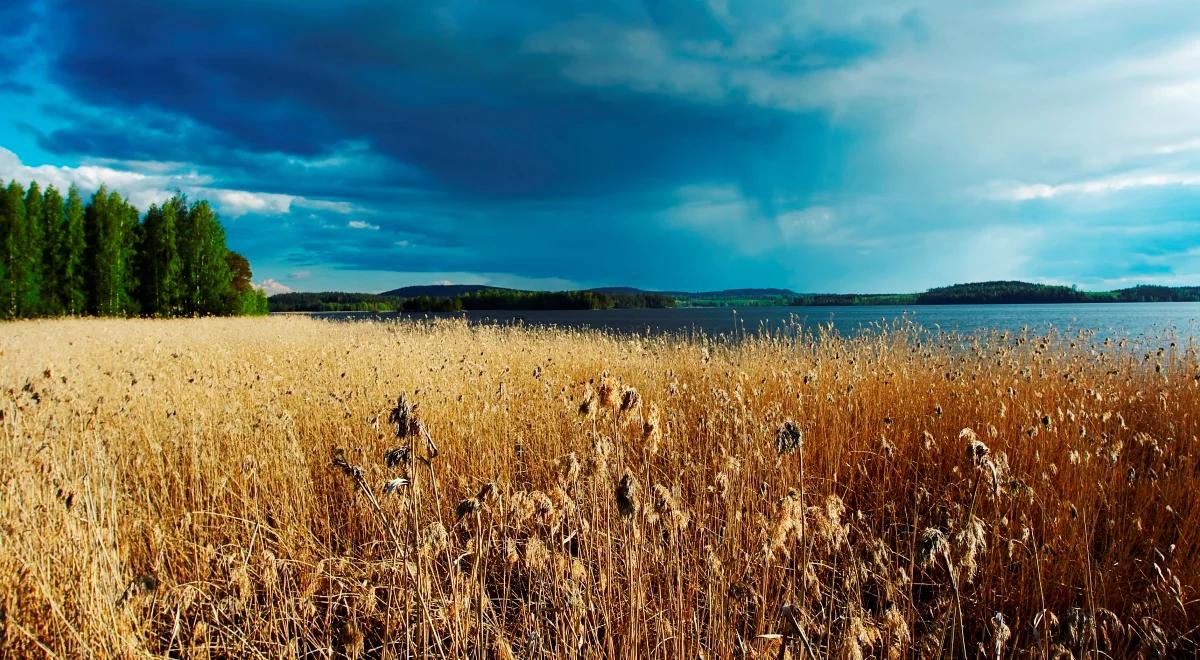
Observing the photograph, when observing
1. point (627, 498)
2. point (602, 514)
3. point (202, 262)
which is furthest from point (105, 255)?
point (627, 498)

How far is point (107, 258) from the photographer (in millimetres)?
39750

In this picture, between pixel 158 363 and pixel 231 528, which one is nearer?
pixel 231 528

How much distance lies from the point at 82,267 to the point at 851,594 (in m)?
53.1

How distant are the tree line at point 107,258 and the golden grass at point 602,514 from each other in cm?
3698

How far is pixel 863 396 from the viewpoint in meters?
6.21

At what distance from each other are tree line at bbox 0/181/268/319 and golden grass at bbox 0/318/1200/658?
121 feet

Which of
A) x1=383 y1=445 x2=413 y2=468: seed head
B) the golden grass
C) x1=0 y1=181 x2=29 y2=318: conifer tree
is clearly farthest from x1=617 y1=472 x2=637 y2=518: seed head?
x1=0 y1=181 x2=29 y2=318: conifer tree

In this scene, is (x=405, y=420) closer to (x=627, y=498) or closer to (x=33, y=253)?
(x=627, y=498)

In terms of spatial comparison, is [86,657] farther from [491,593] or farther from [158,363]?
[158,363]

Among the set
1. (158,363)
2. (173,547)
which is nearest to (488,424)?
(173,547)

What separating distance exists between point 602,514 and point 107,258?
50300 millimetres

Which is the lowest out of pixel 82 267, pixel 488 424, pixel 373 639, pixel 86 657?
pixel 373 639

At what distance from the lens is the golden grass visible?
92.2 inches

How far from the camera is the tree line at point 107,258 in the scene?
120 ft
